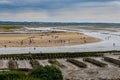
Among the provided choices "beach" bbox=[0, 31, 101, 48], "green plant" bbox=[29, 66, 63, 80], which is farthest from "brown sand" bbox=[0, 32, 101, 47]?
"green plant" bbox=[29, 66, 63, 80]

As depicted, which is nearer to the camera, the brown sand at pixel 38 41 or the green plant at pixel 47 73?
the green plant at pixel 47 73

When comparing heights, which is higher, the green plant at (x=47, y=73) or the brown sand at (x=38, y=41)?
the green plant at (x=47, y=73)

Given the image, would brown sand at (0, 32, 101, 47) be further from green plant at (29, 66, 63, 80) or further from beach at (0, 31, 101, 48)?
green plant at (29, 66, 63, 80)

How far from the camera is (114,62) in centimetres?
5334

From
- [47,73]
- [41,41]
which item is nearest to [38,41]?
[41,41]

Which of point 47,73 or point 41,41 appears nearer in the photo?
point 47,73

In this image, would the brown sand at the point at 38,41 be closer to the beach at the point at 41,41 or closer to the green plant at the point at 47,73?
the beach at the point at 41,41

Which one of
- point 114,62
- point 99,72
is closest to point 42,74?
point 99,72

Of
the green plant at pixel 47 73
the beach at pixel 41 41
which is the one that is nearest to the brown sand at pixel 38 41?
the beach at pixel 41 41

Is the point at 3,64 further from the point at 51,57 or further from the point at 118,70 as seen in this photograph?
the point at 118,70

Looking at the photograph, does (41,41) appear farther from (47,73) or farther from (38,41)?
(47,73)

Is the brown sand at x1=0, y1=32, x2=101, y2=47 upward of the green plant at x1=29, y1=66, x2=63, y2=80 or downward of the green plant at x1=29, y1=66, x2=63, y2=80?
downward

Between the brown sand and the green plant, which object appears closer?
the green plant

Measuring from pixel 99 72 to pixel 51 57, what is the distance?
75.9 ft
